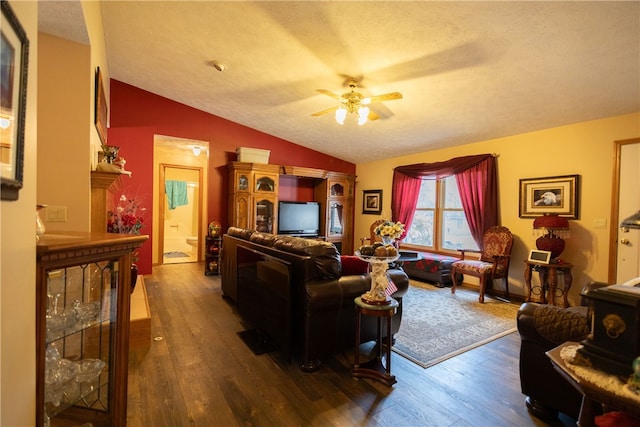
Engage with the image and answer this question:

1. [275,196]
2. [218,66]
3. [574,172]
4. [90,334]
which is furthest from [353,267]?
[275,196]

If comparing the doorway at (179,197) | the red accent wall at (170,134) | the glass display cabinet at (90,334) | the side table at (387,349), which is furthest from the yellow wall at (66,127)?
the doorway at (179,197)

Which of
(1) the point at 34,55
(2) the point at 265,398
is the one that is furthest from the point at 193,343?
(1) the point at 34,55

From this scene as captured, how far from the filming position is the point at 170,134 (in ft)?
16.7

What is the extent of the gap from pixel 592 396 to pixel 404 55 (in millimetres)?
2865

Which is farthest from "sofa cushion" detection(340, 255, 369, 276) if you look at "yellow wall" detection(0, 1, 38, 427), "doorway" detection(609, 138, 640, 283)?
"doorway" detection(609, 138, 640, 283)

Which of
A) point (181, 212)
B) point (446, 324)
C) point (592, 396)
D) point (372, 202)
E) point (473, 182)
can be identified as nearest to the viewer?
point (592, 396)

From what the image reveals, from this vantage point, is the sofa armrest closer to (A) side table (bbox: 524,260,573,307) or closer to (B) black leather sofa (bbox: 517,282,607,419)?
(B) black leather sofa (bbox: 517,282,607,419)

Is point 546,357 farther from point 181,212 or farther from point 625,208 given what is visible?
point 181,212

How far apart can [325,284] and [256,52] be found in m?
2.65

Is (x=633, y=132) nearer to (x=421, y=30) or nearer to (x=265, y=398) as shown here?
(x=421, y=30)

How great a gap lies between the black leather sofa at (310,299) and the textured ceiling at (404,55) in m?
1.97

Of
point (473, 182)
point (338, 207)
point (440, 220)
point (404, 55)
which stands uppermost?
point (404, 55)

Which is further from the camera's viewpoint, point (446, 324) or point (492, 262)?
point (492, 262)

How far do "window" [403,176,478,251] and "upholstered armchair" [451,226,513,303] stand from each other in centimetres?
52
